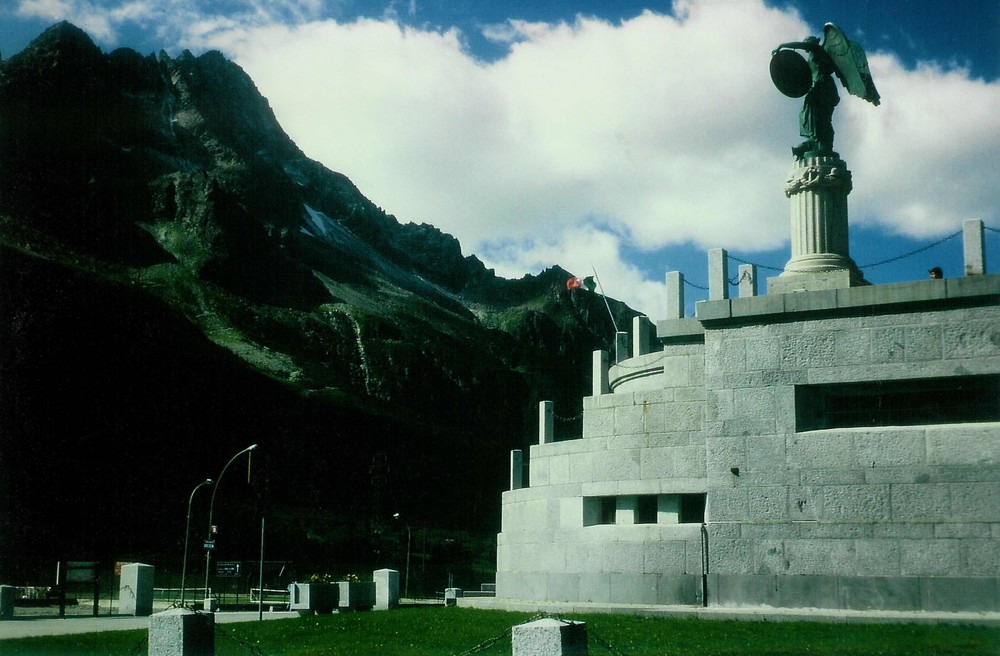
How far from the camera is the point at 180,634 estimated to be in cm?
1239

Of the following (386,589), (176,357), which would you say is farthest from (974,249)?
(176,357)

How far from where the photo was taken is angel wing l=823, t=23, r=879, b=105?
75.5ft

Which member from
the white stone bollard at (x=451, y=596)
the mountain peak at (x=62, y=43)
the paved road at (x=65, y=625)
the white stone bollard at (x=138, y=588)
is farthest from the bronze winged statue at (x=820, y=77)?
the mountain peak at (x=62, y=43)

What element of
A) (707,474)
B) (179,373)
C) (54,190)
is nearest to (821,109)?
(707,474)

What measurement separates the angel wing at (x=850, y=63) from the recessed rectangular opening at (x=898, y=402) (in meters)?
7.02

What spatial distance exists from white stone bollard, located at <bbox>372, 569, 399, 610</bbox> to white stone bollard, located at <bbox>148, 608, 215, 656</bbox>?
74.9ft

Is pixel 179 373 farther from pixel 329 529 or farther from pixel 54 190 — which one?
pixel 54 190

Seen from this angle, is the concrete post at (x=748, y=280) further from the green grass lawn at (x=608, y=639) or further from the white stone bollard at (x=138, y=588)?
the white stone bollard at (x=138, y=588)

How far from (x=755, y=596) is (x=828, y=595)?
1.40 metres

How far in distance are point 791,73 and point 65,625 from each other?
22.4 meters

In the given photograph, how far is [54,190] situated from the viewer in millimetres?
160250

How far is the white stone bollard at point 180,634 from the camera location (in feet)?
40.6

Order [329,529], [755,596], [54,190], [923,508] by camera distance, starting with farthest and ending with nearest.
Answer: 1. [54,190]
2. [329,529]
3. [755,596]
4. [923,508]

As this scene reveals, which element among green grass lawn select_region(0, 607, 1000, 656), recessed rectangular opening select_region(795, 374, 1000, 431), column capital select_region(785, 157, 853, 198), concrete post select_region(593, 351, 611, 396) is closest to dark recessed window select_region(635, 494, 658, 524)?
green grass lawn select_region(0, 607, 1000, 656)
